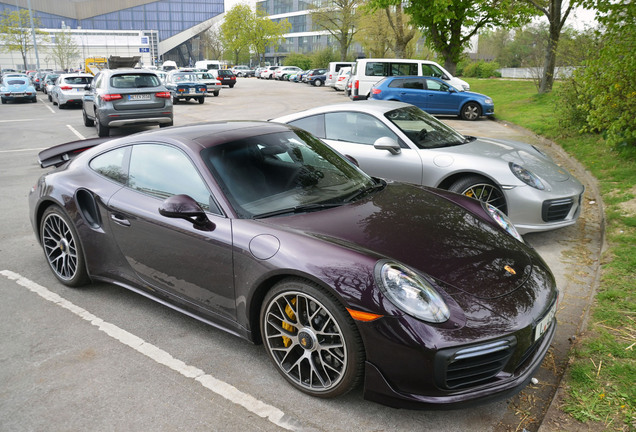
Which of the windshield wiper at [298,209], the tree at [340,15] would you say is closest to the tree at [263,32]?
the tree at [340,15]

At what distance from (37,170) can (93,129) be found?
6515mm

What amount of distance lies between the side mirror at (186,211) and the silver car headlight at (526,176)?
11.7 feet

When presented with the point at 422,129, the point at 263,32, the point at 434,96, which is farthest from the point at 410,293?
the point at 263,32

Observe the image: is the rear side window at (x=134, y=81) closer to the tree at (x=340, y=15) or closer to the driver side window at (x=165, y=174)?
the driver side window at (x=165, y=174)

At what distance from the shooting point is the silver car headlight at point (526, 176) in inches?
209

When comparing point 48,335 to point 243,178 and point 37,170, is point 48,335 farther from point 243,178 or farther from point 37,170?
point 37,170

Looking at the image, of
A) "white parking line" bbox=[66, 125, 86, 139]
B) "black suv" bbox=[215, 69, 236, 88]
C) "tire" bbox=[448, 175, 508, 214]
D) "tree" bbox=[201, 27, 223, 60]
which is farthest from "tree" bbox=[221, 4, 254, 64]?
"tire" bbox=[448, 175, 508, 214]

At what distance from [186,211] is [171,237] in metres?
0.38

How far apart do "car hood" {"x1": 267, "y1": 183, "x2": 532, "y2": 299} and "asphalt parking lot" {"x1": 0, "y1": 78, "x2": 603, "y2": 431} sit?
28.3 inches

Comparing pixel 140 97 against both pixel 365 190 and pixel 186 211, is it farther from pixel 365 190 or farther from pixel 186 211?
pixel 186 211

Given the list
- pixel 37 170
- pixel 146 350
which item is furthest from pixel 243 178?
pixel 37 170

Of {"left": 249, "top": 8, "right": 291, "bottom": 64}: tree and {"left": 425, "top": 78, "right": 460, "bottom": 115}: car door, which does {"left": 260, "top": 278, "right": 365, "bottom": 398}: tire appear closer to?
{"left": 425, "top": 78, "right": 460, "bottom": 115}: car door

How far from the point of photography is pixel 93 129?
1577 centimetres

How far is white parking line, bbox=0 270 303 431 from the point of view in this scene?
110 inches
